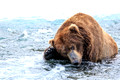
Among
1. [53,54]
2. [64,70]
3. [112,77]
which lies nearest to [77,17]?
[53,54]

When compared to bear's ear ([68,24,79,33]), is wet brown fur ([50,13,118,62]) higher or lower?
lower

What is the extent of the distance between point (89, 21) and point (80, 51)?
104cm

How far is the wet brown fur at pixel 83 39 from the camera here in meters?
4.87

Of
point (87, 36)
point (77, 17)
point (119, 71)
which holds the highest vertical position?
point (77, 17)

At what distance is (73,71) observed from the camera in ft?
14.4

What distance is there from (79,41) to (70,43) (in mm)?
250

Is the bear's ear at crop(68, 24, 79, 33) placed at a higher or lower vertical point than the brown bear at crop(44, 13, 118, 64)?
higher

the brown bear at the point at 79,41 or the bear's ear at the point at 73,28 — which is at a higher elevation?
the bear's ear at the point at 73,28

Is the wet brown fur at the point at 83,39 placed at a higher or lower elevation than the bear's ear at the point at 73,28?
lower

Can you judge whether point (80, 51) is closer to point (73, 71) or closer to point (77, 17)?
point (73, 71)

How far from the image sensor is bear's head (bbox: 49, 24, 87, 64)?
4.79 m

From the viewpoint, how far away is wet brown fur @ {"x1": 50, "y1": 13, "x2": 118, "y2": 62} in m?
4.87

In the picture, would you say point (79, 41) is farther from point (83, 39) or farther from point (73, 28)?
point (73, 28)

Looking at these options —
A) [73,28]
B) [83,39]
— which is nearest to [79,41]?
[83,39]
